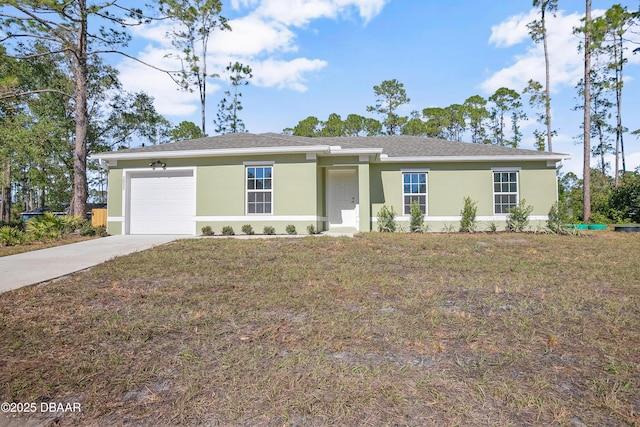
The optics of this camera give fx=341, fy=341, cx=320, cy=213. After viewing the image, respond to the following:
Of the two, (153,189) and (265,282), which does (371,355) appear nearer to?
(265,282)

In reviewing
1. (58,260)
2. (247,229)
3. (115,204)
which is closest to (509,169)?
(247,229)

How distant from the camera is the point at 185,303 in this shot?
4.35 metres

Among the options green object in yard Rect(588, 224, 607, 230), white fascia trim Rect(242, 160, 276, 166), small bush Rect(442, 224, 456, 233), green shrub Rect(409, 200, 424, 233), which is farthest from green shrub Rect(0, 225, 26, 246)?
green object in yard Rect(588, 224, 607, 230)

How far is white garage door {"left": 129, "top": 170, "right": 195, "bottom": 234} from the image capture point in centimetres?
1232

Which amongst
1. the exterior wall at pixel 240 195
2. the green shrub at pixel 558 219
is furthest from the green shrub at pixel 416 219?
the green shrub at pixel 558 219

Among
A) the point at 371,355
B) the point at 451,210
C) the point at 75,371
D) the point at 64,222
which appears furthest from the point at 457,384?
the point at 64,222

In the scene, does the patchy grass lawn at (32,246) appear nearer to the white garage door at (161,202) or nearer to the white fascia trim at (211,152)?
the white garage door at (161,202)

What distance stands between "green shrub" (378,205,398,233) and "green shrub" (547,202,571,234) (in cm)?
540

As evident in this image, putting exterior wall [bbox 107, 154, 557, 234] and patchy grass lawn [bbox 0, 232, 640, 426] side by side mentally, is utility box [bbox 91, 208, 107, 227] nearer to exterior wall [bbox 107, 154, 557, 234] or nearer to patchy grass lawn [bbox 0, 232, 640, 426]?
exterior wall [bbox 107, 154, 557, 234]

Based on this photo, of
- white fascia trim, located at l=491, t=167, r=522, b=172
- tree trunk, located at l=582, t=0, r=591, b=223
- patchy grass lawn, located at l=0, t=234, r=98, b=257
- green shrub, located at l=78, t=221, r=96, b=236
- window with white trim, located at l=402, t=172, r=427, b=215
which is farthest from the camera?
tree trunk, located at l=582, t=0, r=591, b=223

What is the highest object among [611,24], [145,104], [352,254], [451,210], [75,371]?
[611,24]

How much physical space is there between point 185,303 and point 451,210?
444 inches

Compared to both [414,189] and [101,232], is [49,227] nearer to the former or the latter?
[101,232]

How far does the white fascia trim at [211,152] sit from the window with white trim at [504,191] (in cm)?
687
